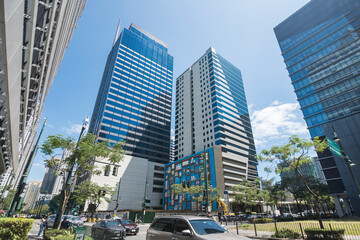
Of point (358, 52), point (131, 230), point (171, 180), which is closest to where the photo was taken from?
point (131, 230)

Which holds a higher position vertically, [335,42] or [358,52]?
[335,42]

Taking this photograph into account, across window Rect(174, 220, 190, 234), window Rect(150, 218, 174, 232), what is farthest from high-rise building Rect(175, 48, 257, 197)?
window Rect(174, 220, 190, 234)

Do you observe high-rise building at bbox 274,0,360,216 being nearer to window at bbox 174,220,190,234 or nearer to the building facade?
the building facade

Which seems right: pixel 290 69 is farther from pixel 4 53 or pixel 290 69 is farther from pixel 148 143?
pixel 4 53

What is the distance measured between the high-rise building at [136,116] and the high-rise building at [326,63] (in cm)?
6145

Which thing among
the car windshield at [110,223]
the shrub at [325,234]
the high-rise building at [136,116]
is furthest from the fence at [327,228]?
the high-rise building at [136,116]

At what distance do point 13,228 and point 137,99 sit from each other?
78.4m

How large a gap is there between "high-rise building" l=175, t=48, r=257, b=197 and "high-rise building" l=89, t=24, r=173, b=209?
34.2 feet

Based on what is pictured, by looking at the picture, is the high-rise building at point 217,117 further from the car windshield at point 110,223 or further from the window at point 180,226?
the window at point 180,226

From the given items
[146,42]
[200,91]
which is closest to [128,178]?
[200,91]

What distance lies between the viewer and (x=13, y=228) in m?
8.11

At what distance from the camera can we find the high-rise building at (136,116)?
67794 millimetres

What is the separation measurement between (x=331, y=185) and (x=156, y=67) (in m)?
92.6

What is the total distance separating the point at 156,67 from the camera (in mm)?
103562
